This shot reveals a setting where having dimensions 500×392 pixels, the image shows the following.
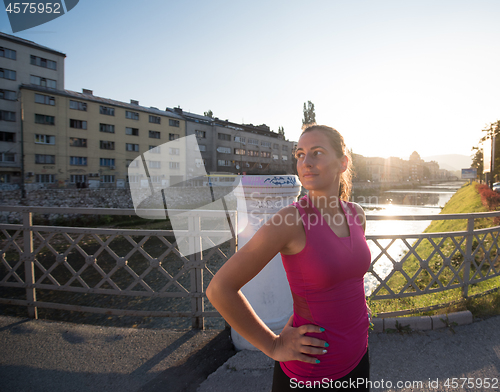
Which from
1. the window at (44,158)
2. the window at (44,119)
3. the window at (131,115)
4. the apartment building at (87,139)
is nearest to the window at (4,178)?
the apartment building at (87,139)

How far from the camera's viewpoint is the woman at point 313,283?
1.08 metres

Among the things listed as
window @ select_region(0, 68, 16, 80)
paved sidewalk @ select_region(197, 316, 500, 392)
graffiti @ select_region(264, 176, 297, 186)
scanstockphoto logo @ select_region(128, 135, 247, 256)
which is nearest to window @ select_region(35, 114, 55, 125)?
window @ select_region(0, 68, 16, 80)

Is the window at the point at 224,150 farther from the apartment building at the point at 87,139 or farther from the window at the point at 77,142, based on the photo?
the window at the point at 77,142

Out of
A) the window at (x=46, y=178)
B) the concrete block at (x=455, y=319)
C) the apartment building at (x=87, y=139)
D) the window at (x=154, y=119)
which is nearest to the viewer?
the concrete block at (x=455, y=319)

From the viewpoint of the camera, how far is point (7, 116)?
1436 inches

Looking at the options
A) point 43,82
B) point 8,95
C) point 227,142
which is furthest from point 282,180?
point 227,142

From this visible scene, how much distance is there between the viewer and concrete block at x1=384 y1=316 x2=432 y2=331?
10.8 feet

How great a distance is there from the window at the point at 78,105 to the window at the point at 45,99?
2.13 meters

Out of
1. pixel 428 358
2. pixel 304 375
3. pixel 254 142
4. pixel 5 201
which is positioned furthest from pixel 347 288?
pixel 254 142

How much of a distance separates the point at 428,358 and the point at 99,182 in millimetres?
46881

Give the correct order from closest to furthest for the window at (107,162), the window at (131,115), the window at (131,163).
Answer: the window at (107,162) → the window at (131,163) → the window at (131,115)

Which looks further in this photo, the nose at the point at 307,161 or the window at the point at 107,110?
the window at the point at 107,110

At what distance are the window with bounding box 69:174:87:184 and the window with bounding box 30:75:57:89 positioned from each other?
1474 cm

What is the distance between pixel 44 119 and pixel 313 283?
49.3 metres
